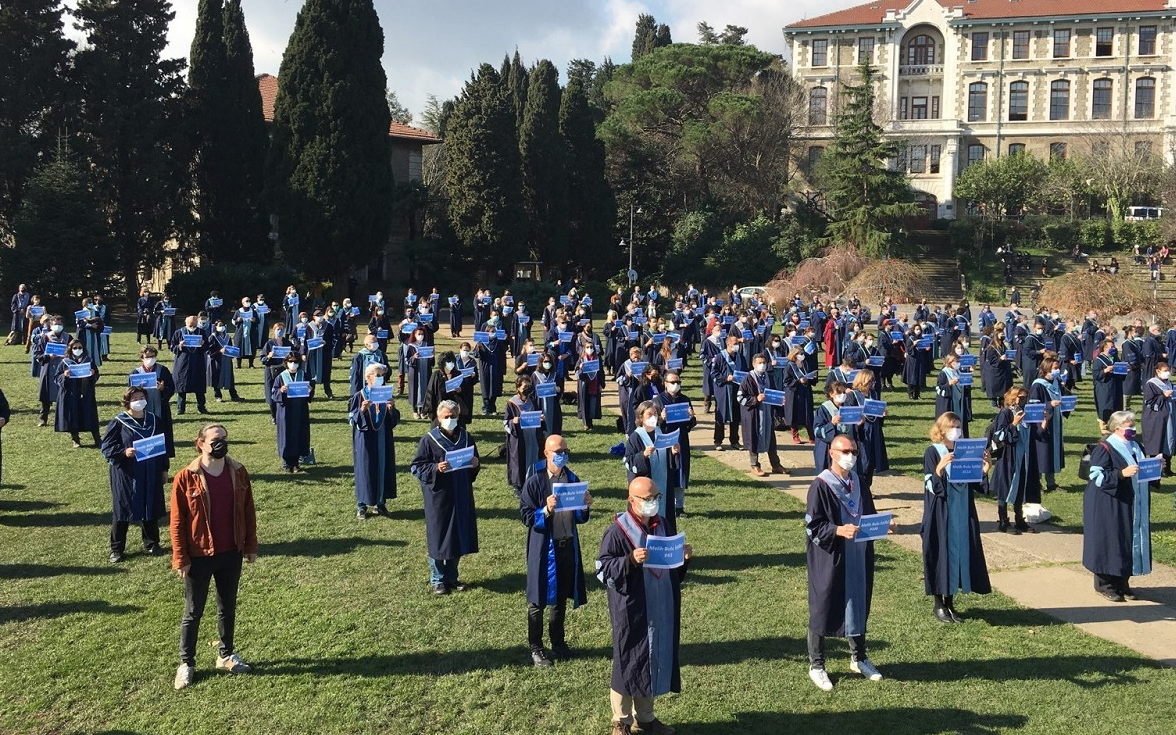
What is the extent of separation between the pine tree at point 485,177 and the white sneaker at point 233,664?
36.3 metres

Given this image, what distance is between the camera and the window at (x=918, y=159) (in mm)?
67188

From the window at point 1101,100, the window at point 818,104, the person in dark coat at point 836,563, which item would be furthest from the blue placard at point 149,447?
the window at point 1101,100

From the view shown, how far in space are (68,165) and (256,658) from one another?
3378 centimetres

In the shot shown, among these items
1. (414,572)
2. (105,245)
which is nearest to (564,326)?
(414,572)

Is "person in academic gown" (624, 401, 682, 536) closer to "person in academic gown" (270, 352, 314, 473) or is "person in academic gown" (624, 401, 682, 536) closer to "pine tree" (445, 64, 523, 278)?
"person in academic gown" (270, 352, 314, 473)

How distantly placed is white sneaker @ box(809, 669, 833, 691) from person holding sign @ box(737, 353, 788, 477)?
268 inches

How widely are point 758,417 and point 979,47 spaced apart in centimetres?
6202

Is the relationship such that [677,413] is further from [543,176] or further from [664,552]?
[543,176]

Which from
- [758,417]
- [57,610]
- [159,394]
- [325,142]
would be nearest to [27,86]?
[325,142]

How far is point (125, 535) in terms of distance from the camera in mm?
10094

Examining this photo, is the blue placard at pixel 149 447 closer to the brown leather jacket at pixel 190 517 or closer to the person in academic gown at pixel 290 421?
the brown leather jacket at pixel 190 517

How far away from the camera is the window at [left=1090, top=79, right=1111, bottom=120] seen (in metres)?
65.8

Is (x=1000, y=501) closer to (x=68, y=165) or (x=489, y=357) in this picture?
(x=489, y=357)

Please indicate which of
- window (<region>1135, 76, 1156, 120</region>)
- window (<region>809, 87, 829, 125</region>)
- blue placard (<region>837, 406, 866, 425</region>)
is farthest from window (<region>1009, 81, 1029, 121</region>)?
blue placard (<region>837, 406, 866, 425</region>)
